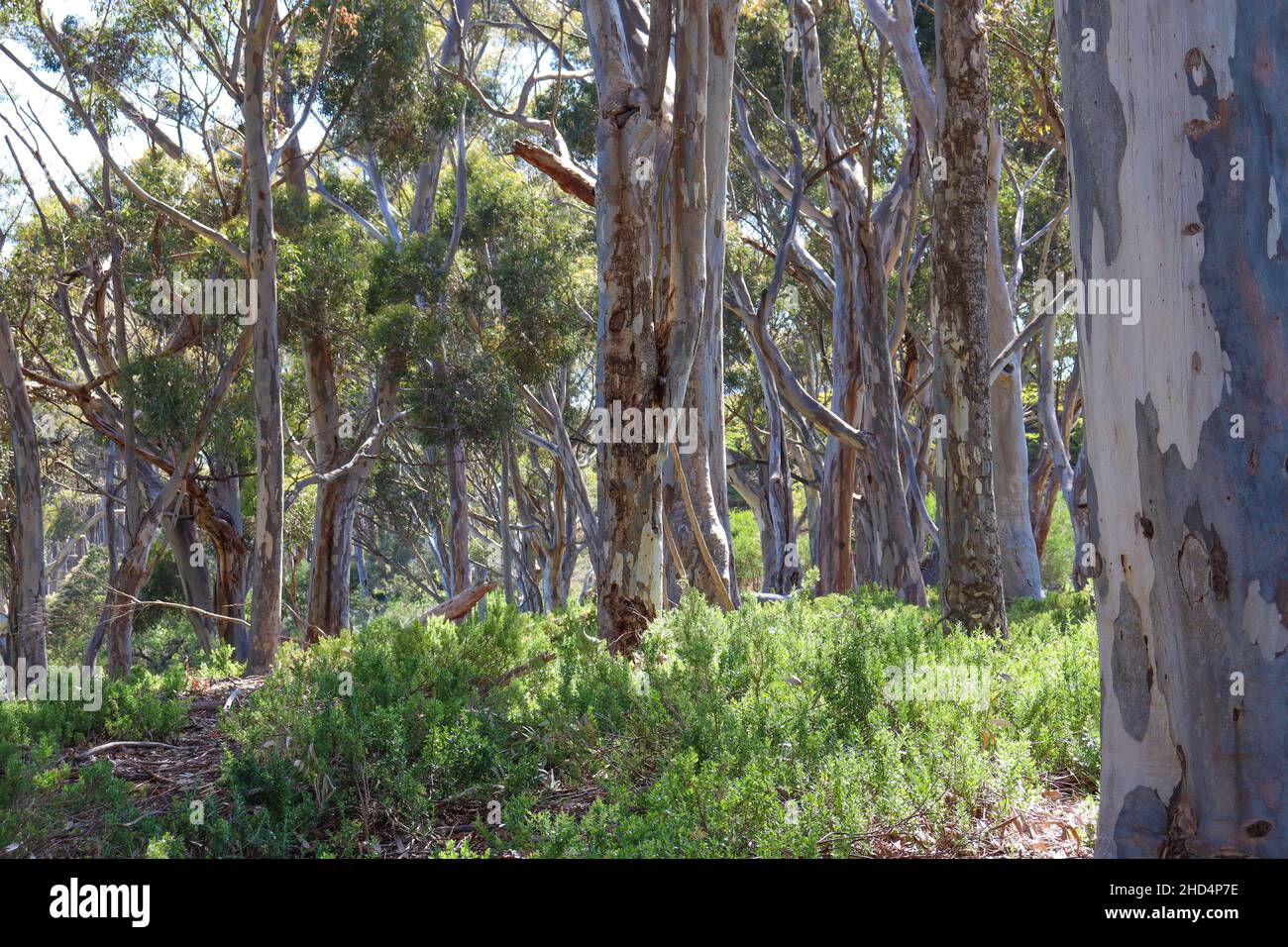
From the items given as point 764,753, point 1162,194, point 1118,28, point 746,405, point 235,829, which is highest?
point 746,405

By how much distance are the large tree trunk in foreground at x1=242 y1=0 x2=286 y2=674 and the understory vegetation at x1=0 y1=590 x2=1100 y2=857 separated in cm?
348

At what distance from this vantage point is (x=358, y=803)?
12.9 ft

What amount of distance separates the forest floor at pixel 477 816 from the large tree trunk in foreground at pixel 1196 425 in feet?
2.34

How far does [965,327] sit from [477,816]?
383cm

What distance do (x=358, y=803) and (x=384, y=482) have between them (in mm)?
16841

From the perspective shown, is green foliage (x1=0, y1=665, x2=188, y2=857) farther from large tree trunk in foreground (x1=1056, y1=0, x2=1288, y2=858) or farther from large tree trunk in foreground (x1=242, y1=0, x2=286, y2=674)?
large tree trunk in foreground (x1=1056, y1=0, x2=1288, y2=858)

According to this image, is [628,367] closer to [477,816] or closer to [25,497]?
[477,816]

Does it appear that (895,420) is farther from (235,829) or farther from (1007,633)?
(235,829)

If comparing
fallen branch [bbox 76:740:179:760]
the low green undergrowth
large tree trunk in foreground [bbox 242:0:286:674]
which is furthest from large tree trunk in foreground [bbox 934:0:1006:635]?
large tree trunk in foreground [bbox 242:0:286:674]

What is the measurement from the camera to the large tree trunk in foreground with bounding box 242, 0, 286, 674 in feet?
29.6

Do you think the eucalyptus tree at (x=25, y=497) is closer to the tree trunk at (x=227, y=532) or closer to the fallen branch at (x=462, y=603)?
the tree trunk at (x=227, y=532)

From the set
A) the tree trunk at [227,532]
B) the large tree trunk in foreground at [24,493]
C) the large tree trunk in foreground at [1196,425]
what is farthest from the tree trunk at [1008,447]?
the large tree trunk in foreground at [24,493]
